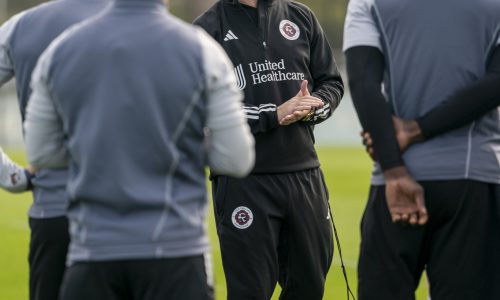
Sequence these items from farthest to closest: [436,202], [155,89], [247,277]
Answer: [247,277] < [436,202] < [155,89]

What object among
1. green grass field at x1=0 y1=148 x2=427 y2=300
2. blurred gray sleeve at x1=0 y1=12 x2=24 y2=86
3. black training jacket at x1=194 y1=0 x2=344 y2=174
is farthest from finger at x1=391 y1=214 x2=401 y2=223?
green grass field at x1=0 y1=148 x2=427 y2=300

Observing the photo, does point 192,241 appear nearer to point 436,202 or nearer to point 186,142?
point 186,142

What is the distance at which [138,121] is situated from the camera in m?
4.10

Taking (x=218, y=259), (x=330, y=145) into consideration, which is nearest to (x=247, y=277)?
(x=218, y=259)

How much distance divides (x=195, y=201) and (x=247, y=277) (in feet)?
7.15

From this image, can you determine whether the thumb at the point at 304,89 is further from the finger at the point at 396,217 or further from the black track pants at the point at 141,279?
the black track pants at the point at 141,279

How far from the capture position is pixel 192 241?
13.8 feet

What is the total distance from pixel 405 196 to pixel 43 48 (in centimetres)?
164

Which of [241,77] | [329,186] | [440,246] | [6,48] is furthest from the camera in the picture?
[329,186]

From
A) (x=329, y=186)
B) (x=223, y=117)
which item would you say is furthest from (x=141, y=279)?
(x=329, y=186)

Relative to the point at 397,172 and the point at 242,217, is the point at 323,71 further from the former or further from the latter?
the point at 397,172

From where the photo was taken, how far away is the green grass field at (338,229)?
1008 cm

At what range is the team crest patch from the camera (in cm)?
653

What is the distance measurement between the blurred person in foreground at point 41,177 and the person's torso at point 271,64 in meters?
1.35
